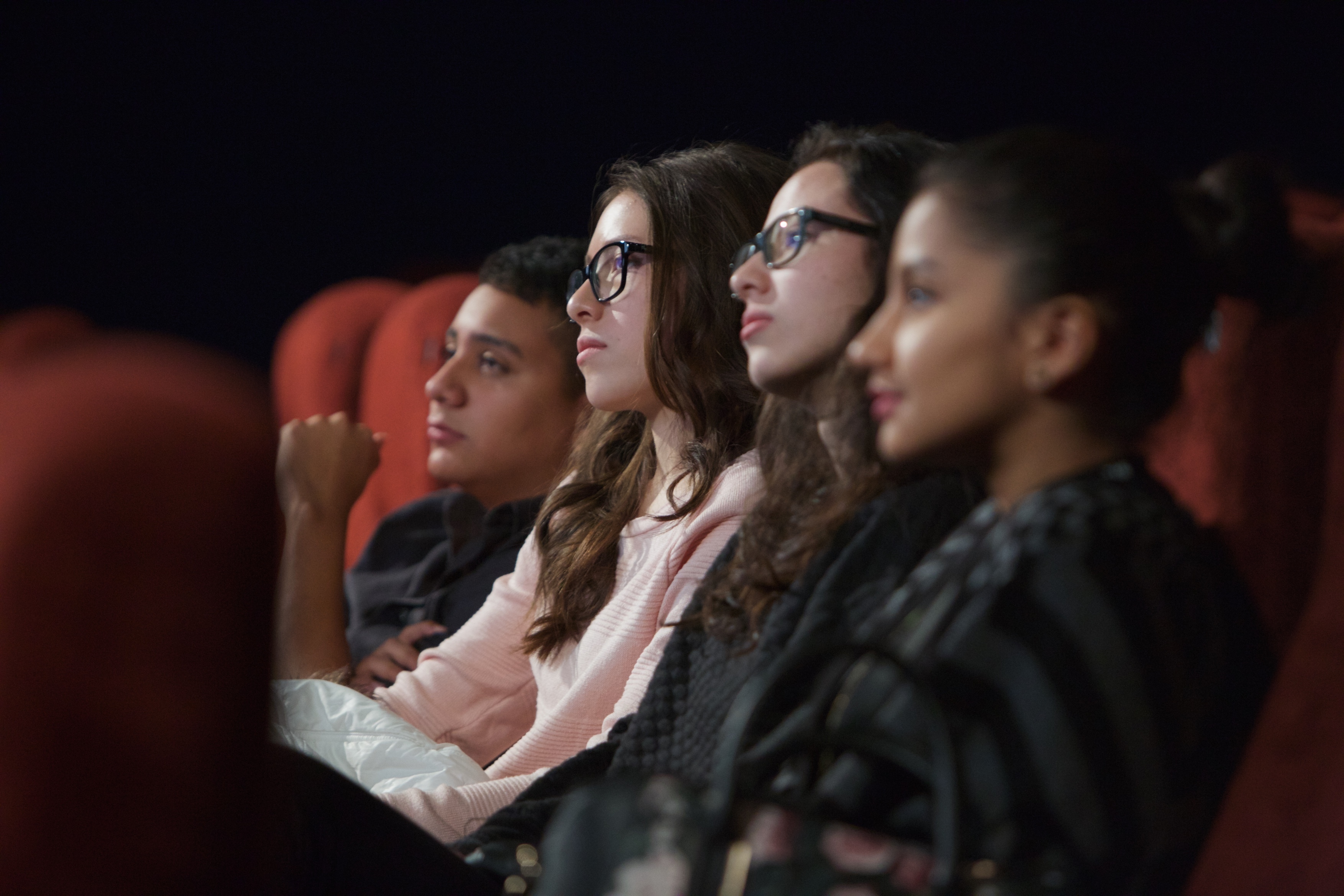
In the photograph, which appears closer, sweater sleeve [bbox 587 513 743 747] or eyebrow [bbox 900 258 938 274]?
eyebrow [bbox 900 258 938 274]

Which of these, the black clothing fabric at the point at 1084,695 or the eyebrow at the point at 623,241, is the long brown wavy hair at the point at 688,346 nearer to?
the eyebrow at the point at 623,241

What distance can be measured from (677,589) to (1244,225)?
0.69 metres

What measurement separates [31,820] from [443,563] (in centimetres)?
124

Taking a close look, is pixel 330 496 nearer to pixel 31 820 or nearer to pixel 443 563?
pixel 443 563

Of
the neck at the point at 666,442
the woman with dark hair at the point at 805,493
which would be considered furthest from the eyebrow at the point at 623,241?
the woman with dark hair at the point at 805,493

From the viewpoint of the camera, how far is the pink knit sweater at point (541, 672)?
1260mm

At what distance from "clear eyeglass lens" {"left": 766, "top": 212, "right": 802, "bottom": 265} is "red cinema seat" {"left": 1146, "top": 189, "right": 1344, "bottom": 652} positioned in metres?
0.32

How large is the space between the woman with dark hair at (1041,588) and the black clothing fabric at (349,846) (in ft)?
0.94

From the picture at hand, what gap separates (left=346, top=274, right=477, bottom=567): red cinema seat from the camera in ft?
7.63

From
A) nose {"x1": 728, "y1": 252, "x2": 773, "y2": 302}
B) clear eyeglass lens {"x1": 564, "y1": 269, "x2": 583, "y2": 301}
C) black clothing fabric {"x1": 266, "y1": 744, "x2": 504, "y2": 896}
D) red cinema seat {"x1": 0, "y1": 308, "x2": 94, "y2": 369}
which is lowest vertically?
black clothing fabric {"x1": 266, "y1": 744, "x2": 504, "y2": 896}

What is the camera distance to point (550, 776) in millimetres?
1191

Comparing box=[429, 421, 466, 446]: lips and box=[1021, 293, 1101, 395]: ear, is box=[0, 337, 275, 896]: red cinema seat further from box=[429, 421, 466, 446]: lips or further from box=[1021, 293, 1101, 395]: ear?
box=[429, 421, 466, 446]: lips

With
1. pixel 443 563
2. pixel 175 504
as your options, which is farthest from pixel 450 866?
pixel 443 563

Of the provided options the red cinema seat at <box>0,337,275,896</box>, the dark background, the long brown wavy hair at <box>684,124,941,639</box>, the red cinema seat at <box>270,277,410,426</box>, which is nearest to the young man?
the dark background
